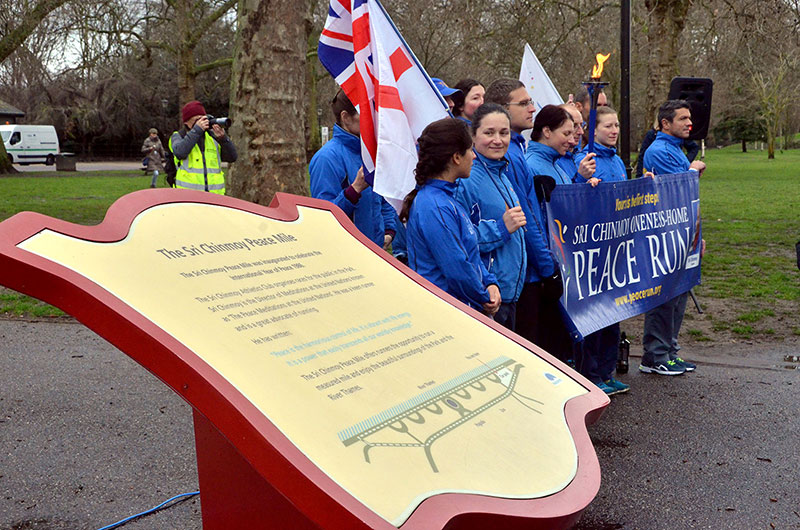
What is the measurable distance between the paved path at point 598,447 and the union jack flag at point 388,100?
1.85m

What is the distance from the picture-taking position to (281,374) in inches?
73.7

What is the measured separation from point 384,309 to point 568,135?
300cm

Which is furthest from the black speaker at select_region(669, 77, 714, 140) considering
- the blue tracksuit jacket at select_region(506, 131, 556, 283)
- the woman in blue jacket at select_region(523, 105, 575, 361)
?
the blue tracksuit jacket at select_region(506, 131, 556, 283)

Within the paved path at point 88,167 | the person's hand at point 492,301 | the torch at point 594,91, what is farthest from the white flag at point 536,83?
the paved path at point 88,167

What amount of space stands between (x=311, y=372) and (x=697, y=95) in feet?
20.1

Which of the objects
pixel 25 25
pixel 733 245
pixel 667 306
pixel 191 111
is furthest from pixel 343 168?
pixel 25 25

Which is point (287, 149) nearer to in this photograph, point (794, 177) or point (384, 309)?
point (384, 309)

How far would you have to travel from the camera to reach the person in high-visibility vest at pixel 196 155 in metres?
7.65

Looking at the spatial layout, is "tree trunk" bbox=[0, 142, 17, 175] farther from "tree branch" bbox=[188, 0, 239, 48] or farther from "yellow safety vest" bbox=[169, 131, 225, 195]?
"yellow safety vest" bbox=[169, 131, 225, 195]

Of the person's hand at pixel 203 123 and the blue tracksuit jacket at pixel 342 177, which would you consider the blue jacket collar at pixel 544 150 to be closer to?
the blue tracksuit jacket at pixel 342 177

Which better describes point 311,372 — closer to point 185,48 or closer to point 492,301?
point 492,301

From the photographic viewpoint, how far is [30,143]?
4456 centimetres

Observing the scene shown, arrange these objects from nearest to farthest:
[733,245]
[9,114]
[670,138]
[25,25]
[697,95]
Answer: [670,138] < [697,95] < [733,245] < [25,25] < [9,114]

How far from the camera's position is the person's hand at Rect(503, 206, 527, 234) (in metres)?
3.99
